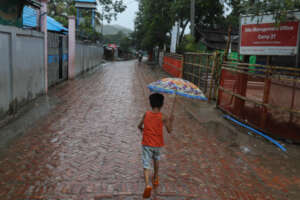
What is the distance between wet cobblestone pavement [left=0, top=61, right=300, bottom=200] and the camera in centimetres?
438

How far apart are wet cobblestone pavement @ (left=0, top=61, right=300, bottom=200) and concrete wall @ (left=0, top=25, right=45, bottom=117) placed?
1.07 meters

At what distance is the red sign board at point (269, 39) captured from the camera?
756 cm

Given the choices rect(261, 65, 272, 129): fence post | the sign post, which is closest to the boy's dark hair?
rect(261, 65, 272, 129): fence post

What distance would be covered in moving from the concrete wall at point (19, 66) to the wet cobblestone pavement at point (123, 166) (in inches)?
42.0

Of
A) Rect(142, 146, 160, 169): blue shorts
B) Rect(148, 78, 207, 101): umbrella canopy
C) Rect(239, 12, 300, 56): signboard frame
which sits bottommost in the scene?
Rect(142, 146, 160, 169): blue shorts

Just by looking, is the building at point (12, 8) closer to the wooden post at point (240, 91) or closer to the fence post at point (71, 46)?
the fence post at point (71, 46)

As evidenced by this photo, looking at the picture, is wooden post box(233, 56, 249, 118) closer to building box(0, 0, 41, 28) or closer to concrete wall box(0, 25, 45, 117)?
concrete wall box(0, 25, 45, 117)

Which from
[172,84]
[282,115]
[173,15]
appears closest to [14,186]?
[172,84]

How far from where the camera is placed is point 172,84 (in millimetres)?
4332

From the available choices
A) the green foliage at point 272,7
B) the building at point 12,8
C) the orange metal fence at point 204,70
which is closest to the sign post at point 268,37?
the green foliage at point 272,7

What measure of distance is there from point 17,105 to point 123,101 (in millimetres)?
3782

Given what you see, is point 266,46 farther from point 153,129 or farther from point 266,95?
point 153,129

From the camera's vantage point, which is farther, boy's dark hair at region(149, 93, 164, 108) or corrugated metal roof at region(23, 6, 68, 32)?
corrugated metal roof at region(23, 6, 68, 32)

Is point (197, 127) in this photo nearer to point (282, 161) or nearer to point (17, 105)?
point (282, 161)
